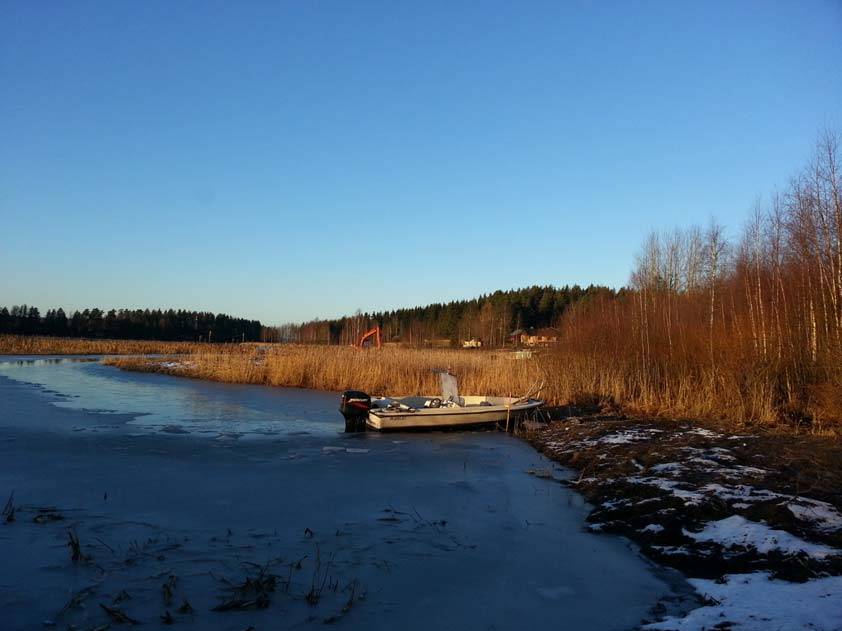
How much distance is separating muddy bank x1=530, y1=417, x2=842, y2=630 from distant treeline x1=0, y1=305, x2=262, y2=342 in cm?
6274

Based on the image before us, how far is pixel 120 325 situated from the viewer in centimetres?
7369

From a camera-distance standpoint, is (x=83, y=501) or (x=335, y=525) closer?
(x=335, y=525)

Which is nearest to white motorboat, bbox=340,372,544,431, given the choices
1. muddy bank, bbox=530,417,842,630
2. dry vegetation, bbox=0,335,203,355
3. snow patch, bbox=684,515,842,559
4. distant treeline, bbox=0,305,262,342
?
muddy bank, bbox=530,417,842,630

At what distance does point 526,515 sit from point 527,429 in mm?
5987

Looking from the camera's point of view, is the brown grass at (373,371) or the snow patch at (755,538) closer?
the snow patch at (755,538)

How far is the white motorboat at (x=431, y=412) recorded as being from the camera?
11383 millimetres

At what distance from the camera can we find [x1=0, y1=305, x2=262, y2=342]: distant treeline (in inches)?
2761

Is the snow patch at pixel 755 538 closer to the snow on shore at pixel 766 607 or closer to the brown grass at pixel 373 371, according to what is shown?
the snow on shore at pixel 766 607

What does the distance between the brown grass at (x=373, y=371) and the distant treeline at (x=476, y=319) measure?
2601 centimetres

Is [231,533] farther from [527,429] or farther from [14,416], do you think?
[14,416]

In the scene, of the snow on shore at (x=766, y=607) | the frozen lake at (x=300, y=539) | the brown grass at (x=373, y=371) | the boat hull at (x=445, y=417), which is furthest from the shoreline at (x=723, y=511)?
the brown grass at (x=373, y=371)

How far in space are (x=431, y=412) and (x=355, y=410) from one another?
148 cm

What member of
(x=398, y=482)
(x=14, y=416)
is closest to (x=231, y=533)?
(x=398, y=482)

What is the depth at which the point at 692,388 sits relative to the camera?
39.7 ft
